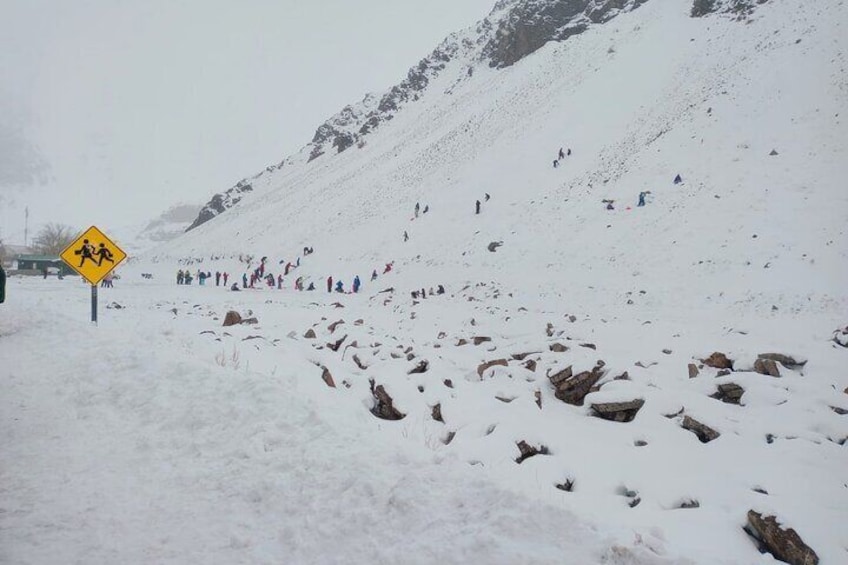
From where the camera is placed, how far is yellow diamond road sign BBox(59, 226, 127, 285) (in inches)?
390

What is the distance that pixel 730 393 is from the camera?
7035 mm

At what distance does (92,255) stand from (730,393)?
12067mm

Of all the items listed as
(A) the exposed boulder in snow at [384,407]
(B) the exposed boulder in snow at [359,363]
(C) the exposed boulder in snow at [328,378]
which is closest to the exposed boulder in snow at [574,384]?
(A) the exposed boulder in snow at [384,407]

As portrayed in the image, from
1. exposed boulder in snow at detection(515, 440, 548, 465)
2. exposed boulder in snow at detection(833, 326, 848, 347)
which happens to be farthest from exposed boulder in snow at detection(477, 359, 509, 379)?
exposed boulder in snow at detection(833, 326, 848, 347)

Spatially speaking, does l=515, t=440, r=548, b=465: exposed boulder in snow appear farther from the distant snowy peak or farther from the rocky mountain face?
the rocky mountain face

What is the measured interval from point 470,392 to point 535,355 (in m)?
2.11

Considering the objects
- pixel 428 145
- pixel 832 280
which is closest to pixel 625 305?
pixel 832 280

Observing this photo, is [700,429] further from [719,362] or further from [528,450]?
[719,362]

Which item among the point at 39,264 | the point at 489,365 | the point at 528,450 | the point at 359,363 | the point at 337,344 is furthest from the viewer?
the point at 39,264

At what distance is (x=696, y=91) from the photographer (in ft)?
112

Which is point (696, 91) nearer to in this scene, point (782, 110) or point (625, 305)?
point (782, 110)

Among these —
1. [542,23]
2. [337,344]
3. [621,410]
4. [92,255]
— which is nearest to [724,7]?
[542,23]

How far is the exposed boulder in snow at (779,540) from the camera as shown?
3525 millimetres

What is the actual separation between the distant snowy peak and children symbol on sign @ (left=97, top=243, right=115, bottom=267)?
54.6 metres
